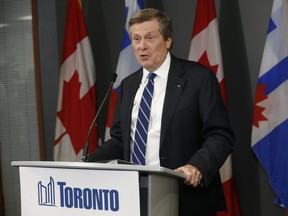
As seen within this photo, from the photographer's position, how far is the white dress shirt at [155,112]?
1.75 m

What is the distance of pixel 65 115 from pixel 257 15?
1.72 meters

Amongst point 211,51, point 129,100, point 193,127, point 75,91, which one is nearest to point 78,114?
point 75,91

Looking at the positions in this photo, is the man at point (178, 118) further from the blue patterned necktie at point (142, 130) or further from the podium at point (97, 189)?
the podium at point (97, 189)

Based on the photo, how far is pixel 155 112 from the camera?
1.78 meters

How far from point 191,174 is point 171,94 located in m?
0.44

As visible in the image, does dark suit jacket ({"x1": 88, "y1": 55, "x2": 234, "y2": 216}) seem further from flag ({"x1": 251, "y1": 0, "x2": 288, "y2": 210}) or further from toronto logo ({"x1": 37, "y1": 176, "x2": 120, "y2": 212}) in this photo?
flag ({"x1": 251, "y1": 0, "x2": 288, "y2": 210})

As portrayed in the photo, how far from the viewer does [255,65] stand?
3.18 m

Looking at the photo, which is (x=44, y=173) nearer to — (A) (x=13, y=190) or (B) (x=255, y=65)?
(B) (x=255, y=65)

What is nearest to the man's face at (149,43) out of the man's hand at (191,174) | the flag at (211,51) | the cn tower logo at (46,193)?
the man's hand at (191,174)

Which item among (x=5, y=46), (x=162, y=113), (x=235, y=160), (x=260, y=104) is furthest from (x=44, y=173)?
(x=5, y=46)

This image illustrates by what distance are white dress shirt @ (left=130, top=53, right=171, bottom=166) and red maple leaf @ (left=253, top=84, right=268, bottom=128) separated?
126 cm

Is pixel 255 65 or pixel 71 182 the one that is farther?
pixel 255 65

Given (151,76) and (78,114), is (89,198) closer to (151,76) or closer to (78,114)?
(151,76)

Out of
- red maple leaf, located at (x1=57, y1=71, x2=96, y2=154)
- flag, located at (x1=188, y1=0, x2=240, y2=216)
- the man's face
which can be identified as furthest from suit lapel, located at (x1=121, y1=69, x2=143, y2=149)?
red maple leaf, located at (x1=57, y1=71, x2=96, y2=154)
